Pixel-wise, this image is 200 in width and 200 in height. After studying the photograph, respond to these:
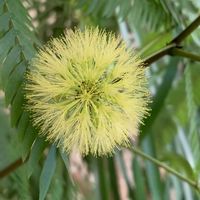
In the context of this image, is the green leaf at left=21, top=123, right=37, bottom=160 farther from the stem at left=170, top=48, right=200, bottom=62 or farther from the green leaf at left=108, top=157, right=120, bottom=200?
the green leaf at left=108, top=157, right=120, bottom=200

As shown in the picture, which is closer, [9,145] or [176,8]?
[176,8]

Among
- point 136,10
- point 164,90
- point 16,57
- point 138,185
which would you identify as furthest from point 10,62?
point 138,185

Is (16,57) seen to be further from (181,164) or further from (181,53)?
(181,164)

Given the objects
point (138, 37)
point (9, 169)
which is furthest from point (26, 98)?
point (138, 37)

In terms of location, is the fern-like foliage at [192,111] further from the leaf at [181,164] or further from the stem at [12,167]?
the stem at [12,167]

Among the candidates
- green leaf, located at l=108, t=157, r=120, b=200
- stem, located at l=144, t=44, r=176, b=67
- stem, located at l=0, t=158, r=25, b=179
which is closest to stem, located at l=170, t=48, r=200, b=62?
stem, located at l=144, t=44, r=176, b=67

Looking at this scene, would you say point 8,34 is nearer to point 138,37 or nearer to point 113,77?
point 113,77

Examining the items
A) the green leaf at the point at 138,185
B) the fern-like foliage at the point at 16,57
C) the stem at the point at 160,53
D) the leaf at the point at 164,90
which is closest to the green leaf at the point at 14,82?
the fern-like foliage at the point at 16,57
